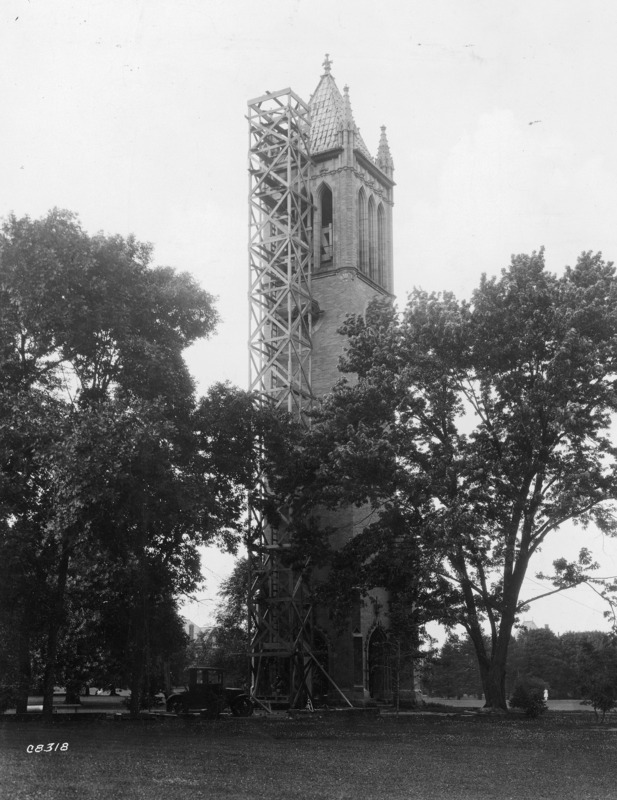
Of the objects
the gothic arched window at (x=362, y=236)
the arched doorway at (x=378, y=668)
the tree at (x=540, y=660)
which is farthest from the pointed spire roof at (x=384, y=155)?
the tree at (x=540, y=660)

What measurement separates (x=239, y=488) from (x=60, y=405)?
8023 millimetres

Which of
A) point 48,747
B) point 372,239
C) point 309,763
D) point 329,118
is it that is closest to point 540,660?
point 372,239

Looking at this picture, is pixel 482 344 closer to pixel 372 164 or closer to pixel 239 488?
pixel 239 488

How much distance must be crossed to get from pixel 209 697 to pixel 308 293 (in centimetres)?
1898

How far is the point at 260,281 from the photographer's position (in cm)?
4141

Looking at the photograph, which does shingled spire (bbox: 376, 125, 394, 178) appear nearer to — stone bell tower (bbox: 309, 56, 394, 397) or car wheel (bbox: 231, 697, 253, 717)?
stone bell tower (bbox: 309, 56, 394, 397)

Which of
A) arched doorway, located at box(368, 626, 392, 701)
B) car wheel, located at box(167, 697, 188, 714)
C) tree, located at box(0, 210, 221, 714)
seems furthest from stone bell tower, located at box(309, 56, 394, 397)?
car wheel, located at box(167, 697, 188, 714)

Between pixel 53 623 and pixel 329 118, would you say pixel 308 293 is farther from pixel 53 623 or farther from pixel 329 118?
pixel 53 623

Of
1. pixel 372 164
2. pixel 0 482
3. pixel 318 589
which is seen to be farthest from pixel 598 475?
pixel 372 164

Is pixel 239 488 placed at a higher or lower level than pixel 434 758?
higher

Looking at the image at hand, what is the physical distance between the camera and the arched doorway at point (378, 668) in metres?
38.9

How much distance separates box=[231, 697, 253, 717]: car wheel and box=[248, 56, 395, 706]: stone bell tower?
3.47m

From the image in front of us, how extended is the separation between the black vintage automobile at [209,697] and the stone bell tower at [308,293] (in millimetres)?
3649

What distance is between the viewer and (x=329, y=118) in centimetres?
4597
